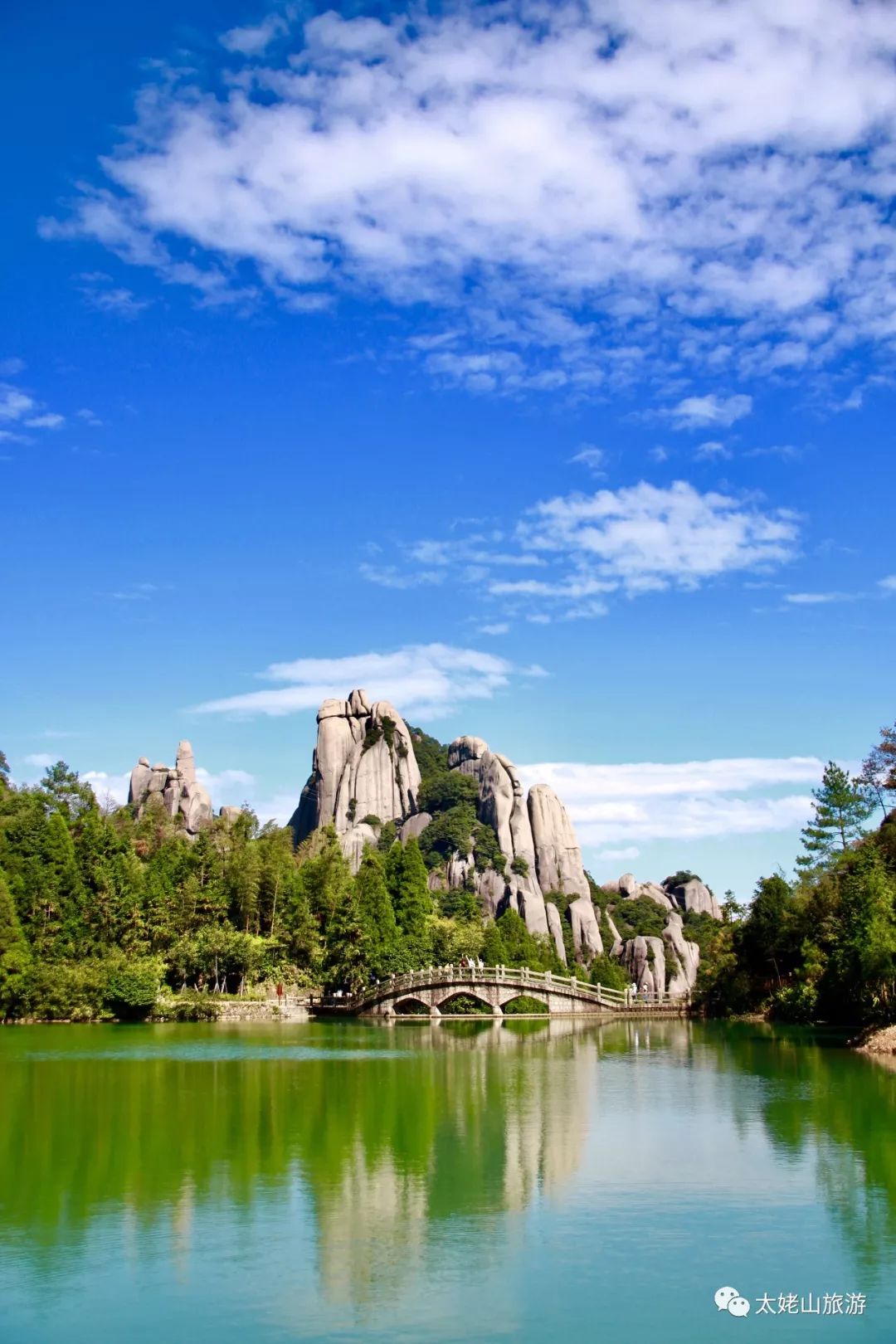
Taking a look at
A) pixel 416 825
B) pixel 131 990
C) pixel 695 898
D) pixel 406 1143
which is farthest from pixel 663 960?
pixel 406 1143

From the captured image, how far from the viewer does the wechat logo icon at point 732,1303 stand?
10266 millimetres

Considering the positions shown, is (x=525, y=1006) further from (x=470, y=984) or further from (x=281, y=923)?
(x=281, y=923)

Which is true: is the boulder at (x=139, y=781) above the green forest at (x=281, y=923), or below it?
above

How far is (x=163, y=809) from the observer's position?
274ft

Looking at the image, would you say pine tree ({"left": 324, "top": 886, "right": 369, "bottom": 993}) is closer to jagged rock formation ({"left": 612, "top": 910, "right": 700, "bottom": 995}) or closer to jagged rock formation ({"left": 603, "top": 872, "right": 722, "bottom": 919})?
jagged rock formation ({"left": 612, "top": 910, "right": 700, "bottom": 995})

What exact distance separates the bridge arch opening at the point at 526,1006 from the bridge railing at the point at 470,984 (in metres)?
0.76

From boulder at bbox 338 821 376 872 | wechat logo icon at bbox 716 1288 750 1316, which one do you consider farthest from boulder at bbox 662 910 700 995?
wechat logo icon at bbox 716 1288 750 1316

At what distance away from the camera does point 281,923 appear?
178 feet

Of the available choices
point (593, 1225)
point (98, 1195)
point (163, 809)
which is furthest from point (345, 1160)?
point (163, 809)

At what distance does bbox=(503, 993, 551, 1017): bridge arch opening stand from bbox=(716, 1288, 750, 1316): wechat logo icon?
37.6 m

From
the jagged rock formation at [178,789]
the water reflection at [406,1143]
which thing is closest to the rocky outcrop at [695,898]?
the jagged rock formation at [178,789]

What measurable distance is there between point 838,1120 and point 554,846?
7556 centimetres

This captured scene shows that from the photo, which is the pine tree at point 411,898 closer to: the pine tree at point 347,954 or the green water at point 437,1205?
the pine tree at point 347,954

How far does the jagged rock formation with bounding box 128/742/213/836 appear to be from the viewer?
87938 millimetres
